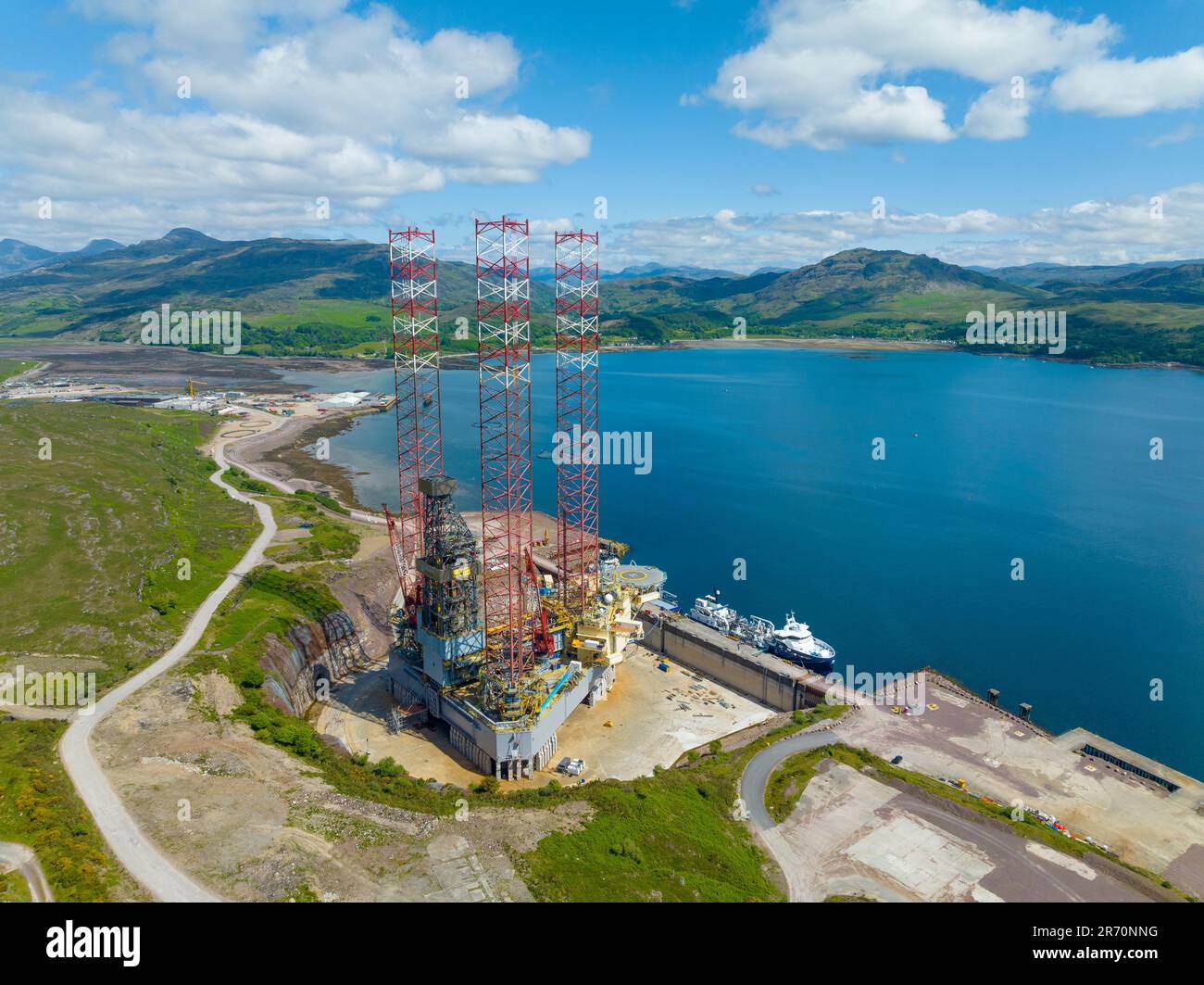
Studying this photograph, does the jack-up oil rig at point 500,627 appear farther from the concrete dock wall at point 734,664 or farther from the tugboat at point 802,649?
the tugboat at point 802,649

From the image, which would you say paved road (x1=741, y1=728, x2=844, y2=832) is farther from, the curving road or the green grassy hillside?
the green grassy hillside

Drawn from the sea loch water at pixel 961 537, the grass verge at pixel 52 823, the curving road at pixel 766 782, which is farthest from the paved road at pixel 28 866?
the sea loch water at pixel 961 537

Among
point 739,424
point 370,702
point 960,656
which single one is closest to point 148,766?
point 370,702

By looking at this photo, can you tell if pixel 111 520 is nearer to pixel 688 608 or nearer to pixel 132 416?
pixel 688 608

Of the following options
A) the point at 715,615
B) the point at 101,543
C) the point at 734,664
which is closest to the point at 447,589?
the point at 734,664

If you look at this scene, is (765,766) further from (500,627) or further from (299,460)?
(299,460)

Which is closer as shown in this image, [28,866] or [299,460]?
[28,866]
